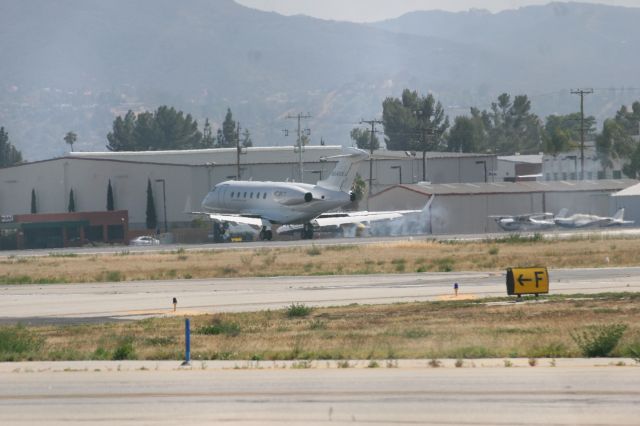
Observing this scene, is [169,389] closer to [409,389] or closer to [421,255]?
[409,389]

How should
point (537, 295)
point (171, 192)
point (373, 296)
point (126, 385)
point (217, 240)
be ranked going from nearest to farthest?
point (126, 385) < point (537, 295) < point (373, 296) < point (217, 240) < point (171, 192)

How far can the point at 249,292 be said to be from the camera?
4650cm

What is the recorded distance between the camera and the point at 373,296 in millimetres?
43000

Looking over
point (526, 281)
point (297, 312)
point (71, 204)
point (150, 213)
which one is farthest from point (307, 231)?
point (297, 312)

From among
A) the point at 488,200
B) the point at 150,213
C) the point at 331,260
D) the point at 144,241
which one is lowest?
the point at 144,241

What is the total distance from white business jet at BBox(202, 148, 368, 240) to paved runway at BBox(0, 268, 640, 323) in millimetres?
36037

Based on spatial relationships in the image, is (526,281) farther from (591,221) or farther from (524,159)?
(524,159)

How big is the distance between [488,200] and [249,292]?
213 ft

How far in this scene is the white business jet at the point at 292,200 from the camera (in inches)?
3556

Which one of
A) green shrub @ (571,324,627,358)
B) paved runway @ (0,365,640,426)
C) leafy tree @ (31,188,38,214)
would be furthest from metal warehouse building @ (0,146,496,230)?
paved runway @ (0,365,640,426)

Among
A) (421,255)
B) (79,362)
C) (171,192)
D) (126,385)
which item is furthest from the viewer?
(171,192)

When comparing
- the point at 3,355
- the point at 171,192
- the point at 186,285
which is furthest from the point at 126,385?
the point at 171,192

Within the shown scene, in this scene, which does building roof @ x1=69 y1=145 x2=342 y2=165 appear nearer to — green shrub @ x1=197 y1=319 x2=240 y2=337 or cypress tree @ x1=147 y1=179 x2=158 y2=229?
cypress tree @ x1=147 y1=179 x2=158 y2=229

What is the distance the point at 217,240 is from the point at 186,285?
1948 inches
